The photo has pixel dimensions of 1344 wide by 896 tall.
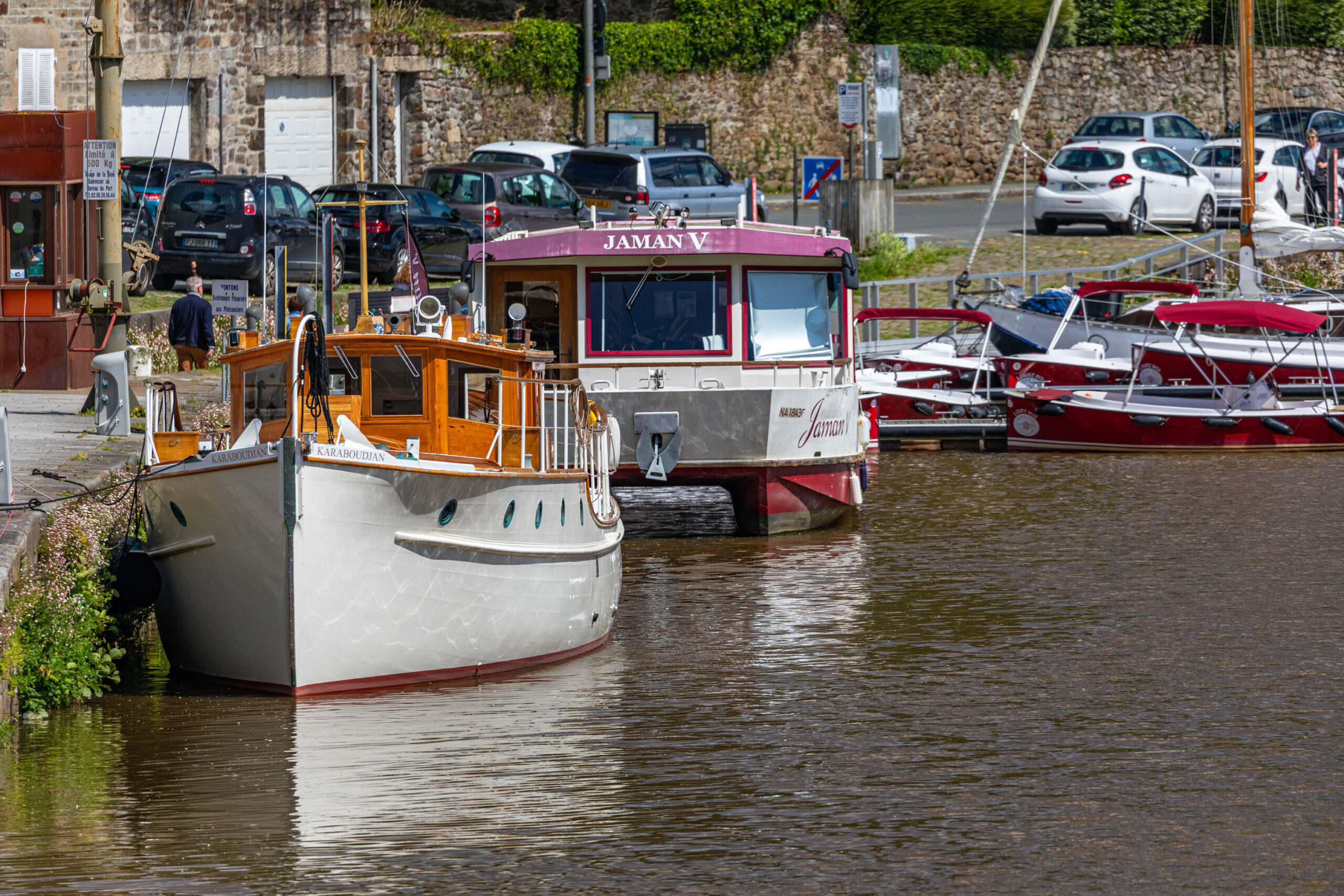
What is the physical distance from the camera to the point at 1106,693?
11867mm

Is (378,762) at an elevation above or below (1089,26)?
below

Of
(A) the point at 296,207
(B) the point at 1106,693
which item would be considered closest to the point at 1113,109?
(A) the point at 296,207

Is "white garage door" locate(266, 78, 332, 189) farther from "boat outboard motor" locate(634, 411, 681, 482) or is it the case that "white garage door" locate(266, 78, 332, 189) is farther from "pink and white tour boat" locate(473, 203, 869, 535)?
"boat outboard motor" locate(634, 411, 681, 482)

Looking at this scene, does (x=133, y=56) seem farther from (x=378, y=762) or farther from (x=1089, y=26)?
(x=378, y=762)

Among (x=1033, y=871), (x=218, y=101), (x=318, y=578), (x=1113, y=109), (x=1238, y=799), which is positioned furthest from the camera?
(x=1113, y=109)

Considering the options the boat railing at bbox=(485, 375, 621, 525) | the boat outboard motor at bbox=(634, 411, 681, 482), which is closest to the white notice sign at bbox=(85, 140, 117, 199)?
the boat outboard motor at bbox=(634, 411, 681, 482)

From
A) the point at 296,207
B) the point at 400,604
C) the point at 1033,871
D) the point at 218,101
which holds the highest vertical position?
the point at 218,101

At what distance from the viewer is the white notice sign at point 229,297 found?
17.7 metres

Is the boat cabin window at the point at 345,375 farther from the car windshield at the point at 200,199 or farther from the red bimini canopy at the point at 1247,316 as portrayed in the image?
the car windshield at the point at 200,199

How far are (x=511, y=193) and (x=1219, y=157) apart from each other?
14.7m

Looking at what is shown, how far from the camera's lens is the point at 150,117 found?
3691 centimetres

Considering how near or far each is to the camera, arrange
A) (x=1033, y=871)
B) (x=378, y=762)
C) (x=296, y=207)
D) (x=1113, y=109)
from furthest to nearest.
Answer: (x=1113, y=109), (x=296, y=207), (x=378, y=762), (x=1033, y=871)

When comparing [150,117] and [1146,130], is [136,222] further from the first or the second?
[1146,130]

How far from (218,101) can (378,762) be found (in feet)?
94.0
